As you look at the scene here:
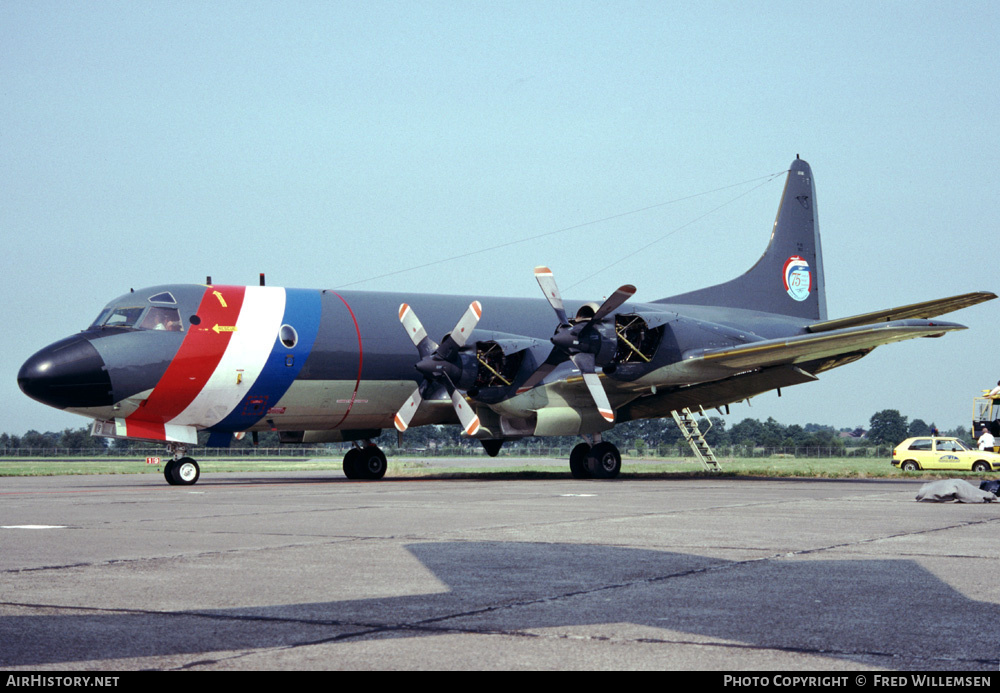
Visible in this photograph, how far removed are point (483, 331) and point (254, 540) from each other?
1655 centimetres

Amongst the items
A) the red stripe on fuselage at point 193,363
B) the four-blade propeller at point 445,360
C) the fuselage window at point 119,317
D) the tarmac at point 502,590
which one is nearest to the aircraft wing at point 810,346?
the four-blade propeller at point 445,360

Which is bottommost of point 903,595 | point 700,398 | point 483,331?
point 903,595

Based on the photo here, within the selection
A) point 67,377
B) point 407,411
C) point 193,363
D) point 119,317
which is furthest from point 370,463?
point 67,377

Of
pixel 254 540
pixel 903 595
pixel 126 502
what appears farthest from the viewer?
pixel 126 502

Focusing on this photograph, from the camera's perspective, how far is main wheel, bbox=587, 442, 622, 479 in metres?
27.8

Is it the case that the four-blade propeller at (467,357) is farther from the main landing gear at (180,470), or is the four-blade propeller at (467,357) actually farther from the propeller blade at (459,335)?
the main landing gear at (180,470)

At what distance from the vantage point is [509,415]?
2642 cm

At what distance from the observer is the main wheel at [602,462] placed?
91.1ft

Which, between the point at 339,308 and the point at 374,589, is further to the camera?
the point at 339,308

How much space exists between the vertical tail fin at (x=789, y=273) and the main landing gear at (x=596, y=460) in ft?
21.5

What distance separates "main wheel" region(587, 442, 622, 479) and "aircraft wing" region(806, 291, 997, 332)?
7460 mm

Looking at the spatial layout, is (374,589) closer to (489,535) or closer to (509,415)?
(489,535)

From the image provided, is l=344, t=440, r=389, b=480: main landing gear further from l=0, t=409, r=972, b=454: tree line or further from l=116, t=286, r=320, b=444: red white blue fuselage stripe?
l=0, t=409, r=972, b=454: tree line
